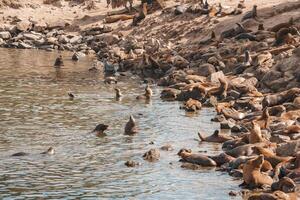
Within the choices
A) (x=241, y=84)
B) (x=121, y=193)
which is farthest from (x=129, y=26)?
(x=121, y=193)

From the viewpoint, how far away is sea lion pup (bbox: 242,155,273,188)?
15750mm

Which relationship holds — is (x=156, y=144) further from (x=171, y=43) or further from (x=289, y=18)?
(x=171, y=43)

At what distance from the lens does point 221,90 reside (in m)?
28.9

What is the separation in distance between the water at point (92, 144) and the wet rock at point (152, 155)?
0.55 feet

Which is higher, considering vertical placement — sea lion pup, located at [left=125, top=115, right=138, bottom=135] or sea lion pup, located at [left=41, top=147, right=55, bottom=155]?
sea lion pup, located at [left=125, top=115, right=138, bottom=135]

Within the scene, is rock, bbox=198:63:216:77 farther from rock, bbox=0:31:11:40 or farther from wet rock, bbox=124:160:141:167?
rock, bbox=0:31:11:40

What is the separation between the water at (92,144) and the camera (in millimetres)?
16469

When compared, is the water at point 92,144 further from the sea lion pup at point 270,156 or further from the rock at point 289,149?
the rock at point 289,149

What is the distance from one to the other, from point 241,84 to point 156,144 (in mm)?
9163

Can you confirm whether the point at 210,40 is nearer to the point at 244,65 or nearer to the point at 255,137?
the point at 244,65

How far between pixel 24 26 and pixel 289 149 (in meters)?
41.9

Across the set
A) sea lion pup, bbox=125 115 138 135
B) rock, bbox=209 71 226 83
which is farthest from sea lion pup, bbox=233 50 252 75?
sea lion pup, bbox=125 115 138 135

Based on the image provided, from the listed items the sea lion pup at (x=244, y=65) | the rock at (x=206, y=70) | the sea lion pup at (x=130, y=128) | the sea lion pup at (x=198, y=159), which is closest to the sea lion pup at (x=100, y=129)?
the sea lion pup at (x=130, y=128)

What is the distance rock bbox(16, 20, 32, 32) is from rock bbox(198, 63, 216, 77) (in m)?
25.7
